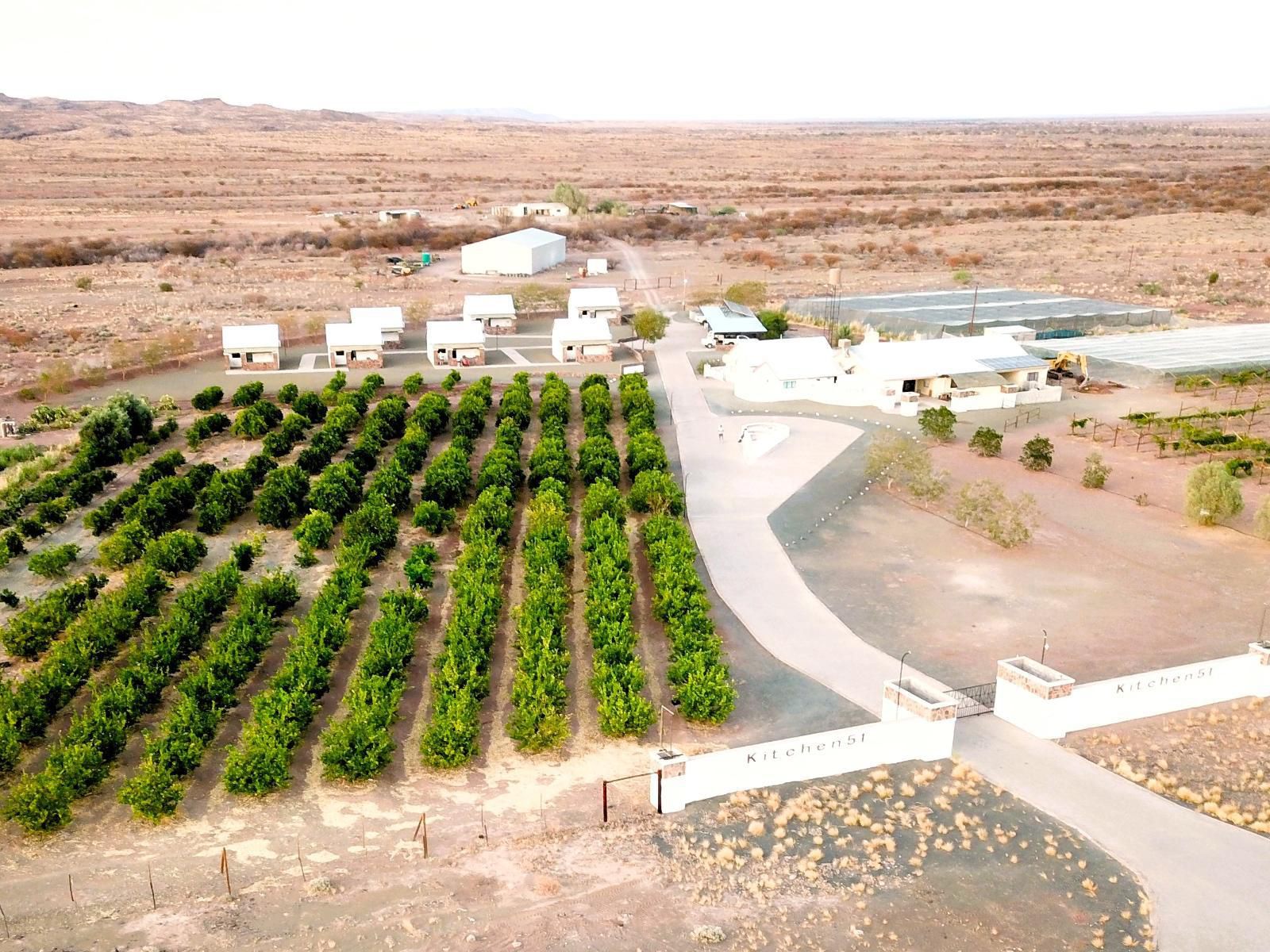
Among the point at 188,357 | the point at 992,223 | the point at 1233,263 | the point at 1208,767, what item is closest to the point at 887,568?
the point at 1208,767

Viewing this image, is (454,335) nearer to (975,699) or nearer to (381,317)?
(381,317)

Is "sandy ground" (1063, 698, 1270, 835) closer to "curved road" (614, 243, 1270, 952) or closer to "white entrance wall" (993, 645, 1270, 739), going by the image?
"white entrance wall" (993, 645, 1270, 739)

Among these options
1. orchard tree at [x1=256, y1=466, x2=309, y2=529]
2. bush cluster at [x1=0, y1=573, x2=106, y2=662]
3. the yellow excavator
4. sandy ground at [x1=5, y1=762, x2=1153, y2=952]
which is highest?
the yellow excavator

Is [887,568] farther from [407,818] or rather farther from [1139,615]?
[407,818]

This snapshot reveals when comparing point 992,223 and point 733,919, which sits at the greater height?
point 992,223

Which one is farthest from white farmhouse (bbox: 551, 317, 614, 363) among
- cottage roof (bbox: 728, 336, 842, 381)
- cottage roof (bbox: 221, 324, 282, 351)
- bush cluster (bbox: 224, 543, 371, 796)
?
bush cluster (bbox: 224, 543, 371, 796)

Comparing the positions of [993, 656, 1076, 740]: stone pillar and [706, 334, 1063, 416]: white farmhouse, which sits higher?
[706, 334, 1063, 416]: white farmhouse

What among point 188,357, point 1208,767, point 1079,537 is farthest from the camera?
point 188,357
